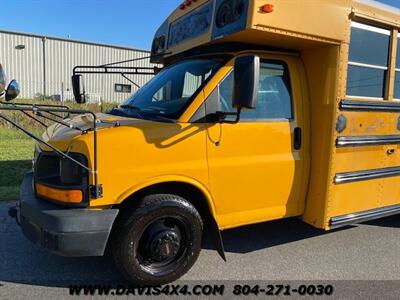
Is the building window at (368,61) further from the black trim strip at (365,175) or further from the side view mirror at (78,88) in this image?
the side view mirror at (78,88)

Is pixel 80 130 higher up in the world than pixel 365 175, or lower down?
higher up

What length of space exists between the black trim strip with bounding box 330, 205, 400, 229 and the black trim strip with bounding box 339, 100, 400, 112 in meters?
1.13

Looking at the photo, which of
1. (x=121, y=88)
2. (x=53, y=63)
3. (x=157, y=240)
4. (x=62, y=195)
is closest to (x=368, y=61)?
(x=157, y=240)

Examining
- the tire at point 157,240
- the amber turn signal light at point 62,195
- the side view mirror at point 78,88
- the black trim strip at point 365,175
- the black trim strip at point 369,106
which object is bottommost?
the tire at point 157,240

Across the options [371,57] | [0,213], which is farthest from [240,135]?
[0,213]

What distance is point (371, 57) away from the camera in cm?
446

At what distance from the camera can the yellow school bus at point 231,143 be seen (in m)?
3.33

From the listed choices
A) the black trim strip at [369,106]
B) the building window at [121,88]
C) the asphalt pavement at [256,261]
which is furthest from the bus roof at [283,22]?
the building window at [121,88]

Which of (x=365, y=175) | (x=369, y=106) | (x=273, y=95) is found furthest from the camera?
(x=365, y=175)

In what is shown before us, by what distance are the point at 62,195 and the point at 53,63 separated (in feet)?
84.6

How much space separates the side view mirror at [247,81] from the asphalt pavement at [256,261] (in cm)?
167

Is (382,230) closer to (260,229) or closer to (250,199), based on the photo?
(260,229)

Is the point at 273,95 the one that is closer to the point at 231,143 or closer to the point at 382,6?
the point at 231,143

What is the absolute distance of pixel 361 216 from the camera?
4.56m
